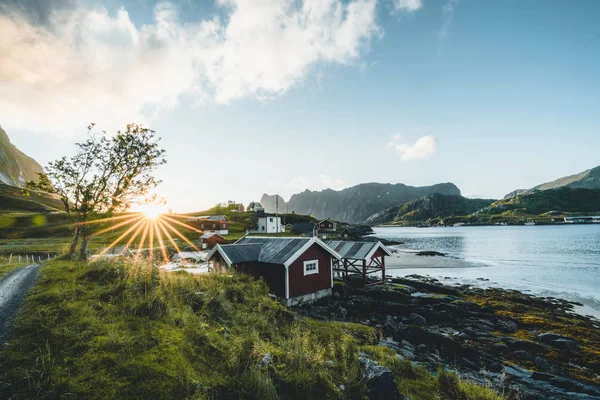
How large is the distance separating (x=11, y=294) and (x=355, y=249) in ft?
83.7

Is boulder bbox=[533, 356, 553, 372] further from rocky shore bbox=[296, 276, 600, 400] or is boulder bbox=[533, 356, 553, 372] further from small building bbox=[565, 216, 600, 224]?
small building bbox=[565, 216, 600, 224]

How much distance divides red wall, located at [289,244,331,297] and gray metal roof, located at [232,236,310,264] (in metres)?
0.83

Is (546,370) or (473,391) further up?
(473,391)

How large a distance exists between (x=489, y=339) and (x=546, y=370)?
3.53 metres

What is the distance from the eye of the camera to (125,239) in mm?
62125

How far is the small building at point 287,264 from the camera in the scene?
22.2m

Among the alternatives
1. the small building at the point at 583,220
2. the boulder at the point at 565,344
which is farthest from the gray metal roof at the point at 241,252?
the small building at the point at 583,220

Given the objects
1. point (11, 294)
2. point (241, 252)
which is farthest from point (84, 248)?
point (11, 294)

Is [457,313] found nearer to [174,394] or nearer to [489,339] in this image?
[489,339]

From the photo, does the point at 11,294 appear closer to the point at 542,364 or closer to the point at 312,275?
the point at 312,275

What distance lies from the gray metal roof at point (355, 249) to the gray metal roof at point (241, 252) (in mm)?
9410

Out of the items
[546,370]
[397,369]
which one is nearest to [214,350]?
[397,369]

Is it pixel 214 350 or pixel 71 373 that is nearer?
pixel 71 373

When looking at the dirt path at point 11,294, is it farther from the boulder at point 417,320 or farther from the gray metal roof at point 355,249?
the gray metal roof at point 355,249
